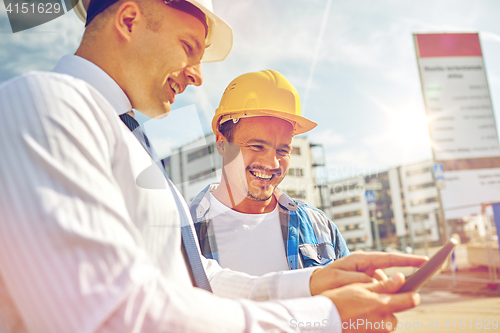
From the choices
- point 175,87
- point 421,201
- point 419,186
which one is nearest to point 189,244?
point 175,87

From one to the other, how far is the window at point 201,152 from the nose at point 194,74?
0.90 m

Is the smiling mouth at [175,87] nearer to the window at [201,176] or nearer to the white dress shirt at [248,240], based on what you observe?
the window at [201,176]

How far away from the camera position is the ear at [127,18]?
1.27 m

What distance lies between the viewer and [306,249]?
2.80 meters

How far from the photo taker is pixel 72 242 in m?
0.60

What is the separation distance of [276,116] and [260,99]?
217 millimetres

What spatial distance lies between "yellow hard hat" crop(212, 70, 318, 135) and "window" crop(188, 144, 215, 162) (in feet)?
1.25

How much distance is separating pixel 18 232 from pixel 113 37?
2.99 feet

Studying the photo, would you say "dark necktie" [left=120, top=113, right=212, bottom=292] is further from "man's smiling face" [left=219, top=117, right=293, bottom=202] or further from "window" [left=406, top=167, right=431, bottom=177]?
"window" [left=406, top=167, right=431, bottom=177]

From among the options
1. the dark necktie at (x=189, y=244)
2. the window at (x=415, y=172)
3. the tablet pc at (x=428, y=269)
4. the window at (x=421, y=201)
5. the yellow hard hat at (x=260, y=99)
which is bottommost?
the window at (x=421, y=201)

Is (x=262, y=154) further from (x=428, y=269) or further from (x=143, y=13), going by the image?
(x=428, y=269)

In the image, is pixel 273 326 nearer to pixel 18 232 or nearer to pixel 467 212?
pixel 18 232

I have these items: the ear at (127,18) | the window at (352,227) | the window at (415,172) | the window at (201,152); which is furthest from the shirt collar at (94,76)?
the window at (415,172)

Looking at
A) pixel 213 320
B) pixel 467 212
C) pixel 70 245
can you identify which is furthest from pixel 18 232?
pixel 467 212
